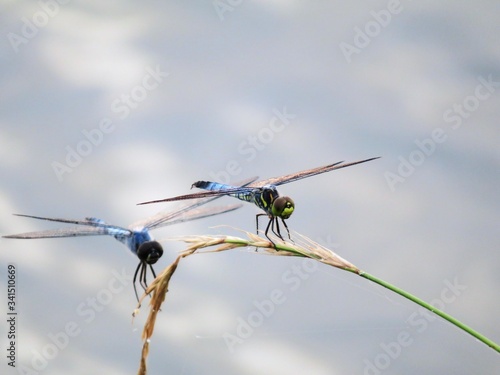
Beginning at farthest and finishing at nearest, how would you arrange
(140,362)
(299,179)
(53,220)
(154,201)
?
(299,179), (53,220), (140,362), (154,201)

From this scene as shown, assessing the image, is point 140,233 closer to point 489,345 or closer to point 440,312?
point 440,312

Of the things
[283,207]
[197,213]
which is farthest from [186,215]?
[283,207]

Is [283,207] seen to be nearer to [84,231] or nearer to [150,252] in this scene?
[150,252]

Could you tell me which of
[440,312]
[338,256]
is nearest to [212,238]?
[338,256]

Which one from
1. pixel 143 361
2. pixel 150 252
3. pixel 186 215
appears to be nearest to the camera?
pixel 143 361

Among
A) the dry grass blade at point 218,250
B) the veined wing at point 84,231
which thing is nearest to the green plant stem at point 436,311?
the dry grass blade at point 218,250

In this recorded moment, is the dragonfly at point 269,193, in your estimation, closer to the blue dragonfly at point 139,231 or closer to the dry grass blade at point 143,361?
the blue dragonfly at point 139,231
